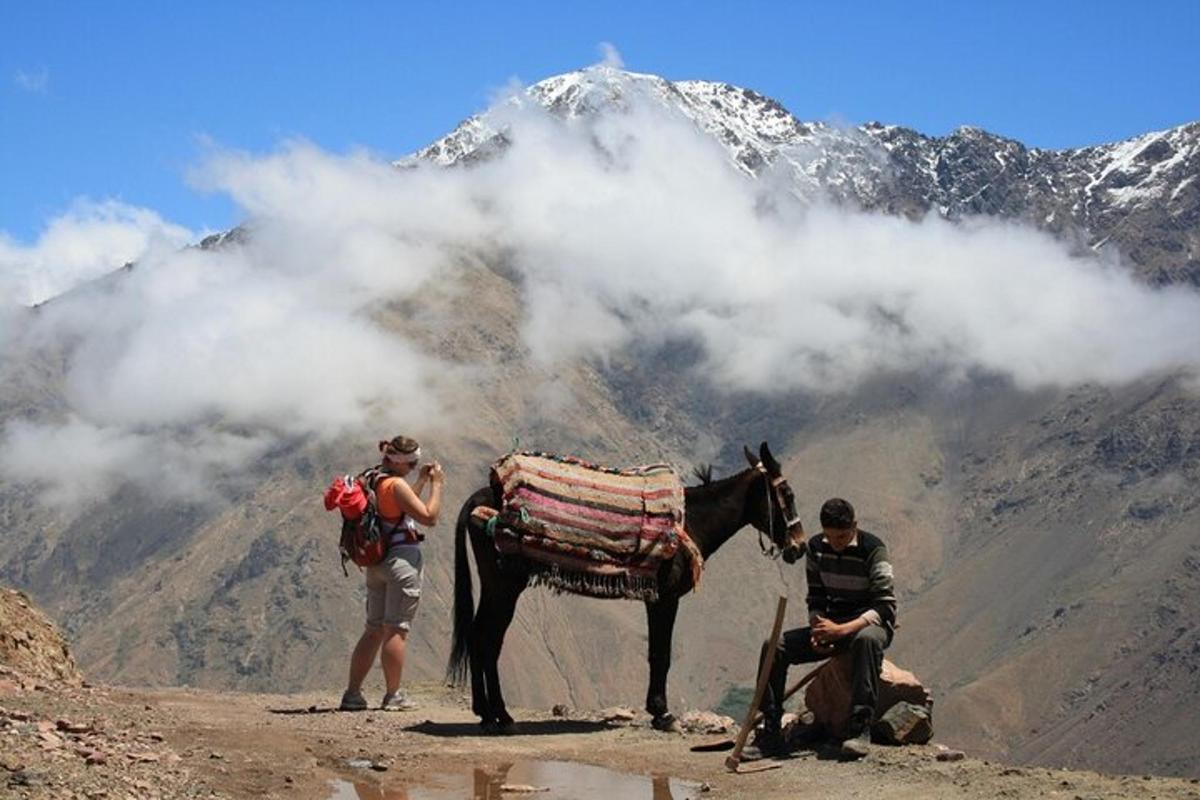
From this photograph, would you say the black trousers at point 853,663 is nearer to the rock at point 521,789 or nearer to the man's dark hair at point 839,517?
the man's dark hair at point 839,517

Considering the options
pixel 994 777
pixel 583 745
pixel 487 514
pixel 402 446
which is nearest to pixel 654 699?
pixel 583 745

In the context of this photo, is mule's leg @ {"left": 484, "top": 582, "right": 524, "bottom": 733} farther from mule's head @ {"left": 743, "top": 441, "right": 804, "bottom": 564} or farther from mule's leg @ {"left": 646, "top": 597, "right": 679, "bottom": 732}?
mule's head @ {"left": 743, "top": 441, "right": 804, "bottom": 564}

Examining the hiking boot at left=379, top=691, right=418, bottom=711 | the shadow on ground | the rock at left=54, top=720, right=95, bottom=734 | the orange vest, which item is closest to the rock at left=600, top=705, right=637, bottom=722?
→ the shadow on ground

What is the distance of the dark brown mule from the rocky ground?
19.7 inches

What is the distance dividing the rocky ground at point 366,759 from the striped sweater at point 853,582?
123 centimetres

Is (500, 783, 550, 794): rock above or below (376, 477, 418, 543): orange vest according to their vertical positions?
below

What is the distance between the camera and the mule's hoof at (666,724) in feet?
57.9

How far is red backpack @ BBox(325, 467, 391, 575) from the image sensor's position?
1783 cm

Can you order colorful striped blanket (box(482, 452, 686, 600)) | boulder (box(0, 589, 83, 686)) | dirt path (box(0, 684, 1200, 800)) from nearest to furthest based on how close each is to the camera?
dirt path (box(0, 684, 1200, 800)), colorful striped blanket (box(482, 452, 686, 600)), boulder (box(0, 589, 83, 686))

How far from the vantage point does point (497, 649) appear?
17703 millimetres

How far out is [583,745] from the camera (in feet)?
54.8

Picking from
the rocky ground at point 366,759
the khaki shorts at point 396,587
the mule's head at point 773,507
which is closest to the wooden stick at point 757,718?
the rocky ground at point 366,759

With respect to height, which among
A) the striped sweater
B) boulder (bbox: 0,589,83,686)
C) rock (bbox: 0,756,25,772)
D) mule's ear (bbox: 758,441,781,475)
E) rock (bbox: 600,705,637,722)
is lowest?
rock (bbox: 0,756,25,772)

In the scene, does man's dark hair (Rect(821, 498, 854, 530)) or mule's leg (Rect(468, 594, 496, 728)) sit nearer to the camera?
man's dark hair (Rect(821, 498, 854, 530))
